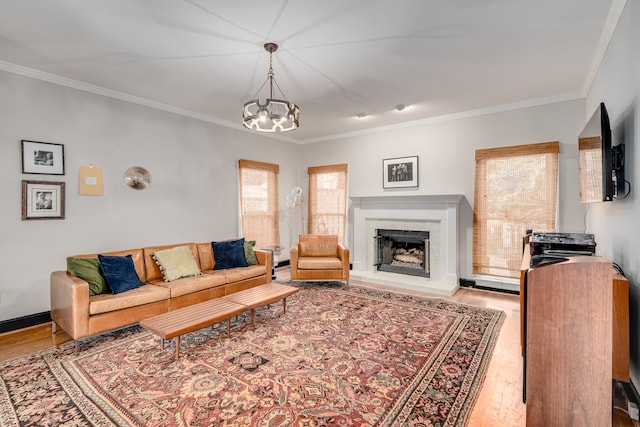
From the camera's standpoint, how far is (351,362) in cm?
256

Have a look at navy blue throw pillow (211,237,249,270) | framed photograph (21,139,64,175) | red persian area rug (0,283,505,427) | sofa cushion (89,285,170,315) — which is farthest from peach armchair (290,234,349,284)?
framed photograph (21,139,64,175)

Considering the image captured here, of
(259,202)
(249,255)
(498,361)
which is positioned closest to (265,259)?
(249,255)

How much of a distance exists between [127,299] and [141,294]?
0.47 feet

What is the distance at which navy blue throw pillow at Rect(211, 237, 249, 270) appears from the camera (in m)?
4.39

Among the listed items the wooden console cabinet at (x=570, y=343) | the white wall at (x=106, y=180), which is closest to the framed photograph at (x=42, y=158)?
the white wall at (x=106, y=180)

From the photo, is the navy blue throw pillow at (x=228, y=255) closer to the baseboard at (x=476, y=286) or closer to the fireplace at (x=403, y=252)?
the fireplace at (x=403, y=252)

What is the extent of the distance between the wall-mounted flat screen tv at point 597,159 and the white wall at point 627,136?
0.12 metres

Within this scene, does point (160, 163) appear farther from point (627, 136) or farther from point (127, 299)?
point (627, 136)

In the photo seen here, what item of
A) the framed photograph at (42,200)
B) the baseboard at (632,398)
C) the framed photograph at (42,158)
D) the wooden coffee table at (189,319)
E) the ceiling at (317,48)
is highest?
the ceiling at (317,48)

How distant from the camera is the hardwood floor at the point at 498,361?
6.28 ft

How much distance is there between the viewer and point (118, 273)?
10.7 ft

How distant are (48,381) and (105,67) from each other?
305cm

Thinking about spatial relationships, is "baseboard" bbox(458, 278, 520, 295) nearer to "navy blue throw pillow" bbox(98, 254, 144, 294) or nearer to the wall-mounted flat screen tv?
the wall-mounted flat screen tv

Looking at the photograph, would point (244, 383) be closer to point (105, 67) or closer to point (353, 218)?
point (105, 67)
